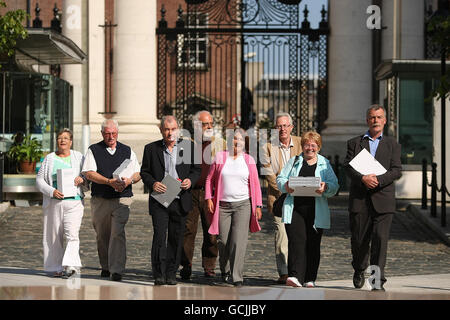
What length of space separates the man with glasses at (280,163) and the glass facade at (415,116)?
1026cm

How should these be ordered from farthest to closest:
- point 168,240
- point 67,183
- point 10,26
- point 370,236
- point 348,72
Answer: point 348,72 → point 10,26 → point 67,183 → point 168,240 → point 370,236

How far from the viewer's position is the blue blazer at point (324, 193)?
33.6ft

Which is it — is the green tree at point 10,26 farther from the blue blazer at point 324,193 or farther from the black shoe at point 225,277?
the blue blazer at point 324,193

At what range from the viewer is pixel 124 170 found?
→ 1091 centimetres

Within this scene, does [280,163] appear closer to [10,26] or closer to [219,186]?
[219,186]

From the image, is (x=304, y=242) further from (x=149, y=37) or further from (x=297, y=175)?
(x=149, y=37)

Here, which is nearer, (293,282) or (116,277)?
(293,282)

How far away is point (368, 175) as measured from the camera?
10016 mm

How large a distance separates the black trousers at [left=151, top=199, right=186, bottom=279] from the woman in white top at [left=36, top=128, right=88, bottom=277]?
3.60ft

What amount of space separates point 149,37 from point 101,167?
1393cm

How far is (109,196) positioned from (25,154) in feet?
32.3

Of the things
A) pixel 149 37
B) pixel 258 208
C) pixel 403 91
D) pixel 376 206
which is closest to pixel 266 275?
pixel 258 208

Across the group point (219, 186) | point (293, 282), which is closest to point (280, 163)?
point (219, 186)

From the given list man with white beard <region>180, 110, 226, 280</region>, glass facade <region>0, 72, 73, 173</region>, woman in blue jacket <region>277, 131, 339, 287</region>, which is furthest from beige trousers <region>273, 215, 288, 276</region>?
glass facade <region>0, 72, 73, 173</region>
